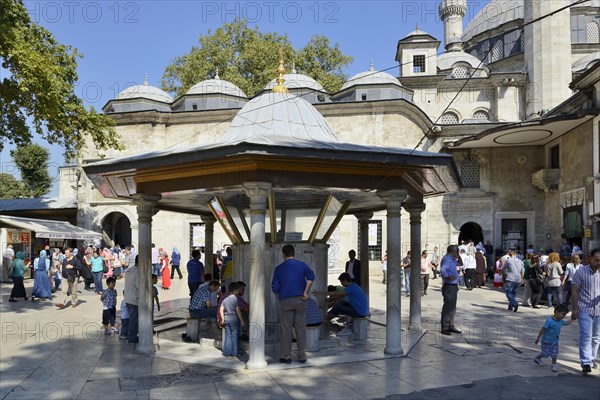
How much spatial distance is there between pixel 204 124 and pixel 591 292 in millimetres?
23553

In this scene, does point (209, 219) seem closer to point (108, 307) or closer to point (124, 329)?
point (108, 307)

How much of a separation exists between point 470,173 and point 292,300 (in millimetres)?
20952

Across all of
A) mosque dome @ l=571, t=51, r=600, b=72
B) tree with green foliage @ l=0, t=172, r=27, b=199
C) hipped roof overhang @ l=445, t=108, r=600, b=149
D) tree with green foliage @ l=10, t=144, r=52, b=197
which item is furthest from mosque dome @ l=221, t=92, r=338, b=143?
tree with green foliage @ l=0, t=172, r=27, b=199

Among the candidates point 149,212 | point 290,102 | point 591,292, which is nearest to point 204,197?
point 149,212

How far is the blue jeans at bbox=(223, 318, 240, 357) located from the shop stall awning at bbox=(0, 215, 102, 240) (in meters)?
15.7

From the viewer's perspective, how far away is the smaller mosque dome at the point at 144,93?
98.0 ft

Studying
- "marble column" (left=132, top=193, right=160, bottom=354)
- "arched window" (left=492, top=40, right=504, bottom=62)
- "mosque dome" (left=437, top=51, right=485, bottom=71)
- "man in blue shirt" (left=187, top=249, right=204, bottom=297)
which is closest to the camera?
"marble column" (left=132, top=193, right=160, bottom=354)

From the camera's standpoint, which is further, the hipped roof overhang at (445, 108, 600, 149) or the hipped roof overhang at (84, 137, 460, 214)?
the hipped roof overhang at (445, 108, 600, 149)

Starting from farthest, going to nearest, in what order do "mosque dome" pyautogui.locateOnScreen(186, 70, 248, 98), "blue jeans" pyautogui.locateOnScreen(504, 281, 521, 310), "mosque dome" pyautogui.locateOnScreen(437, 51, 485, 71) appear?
"mosque dome" pyautogui.locateOnScreen(437, 51, 485, 71) → "mosque dome" pyautogui.locateOnScreen(186, 70, 248, 98) → "blue jeans" pyautogui.locateOnScreen(504, 281, 521, 310)

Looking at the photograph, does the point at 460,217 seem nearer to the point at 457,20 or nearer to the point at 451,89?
the point at 451,89

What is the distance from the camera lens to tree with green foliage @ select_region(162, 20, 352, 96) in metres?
34.3

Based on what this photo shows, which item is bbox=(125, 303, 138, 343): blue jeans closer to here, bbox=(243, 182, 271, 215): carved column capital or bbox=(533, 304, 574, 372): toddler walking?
bbox=(243, 182, 271, 215): carved column capital

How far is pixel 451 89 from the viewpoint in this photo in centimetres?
3231

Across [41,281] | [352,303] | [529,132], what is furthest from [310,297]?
[529,132]
